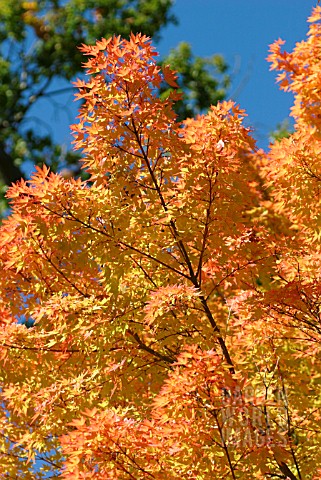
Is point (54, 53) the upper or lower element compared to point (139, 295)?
upper

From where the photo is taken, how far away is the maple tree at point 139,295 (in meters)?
4.18

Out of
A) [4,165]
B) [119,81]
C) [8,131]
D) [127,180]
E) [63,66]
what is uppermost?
[63,66]

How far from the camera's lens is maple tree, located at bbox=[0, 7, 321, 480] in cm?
418

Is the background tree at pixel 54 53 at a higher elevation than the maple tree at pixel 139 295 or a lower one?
higher

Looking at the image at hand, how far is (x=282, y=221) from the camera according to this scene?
9.39 metres

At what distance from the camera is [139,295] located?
5.04 meters

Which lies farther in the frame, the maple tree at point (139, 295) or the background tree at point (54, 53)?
the background tree at point (54, 53)

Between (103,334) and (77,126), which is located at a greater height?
(77,126)

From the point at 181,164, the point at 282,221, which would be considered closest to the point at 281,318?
the point at 181,164

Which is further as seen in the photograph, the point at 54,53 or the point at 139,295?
the point at 54,53

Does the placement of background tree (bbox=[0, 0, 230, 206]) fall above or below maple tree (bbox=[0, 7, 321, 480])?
above

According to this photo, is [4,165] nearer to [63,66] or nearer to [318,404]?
[63,66]

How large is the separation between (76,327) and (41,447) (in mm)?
1348

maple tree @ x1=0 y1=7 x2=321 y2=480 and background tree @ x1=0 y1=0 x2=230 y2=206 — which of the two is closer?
maple tree @ x1=0 y1=7 x2=321 y2=480
